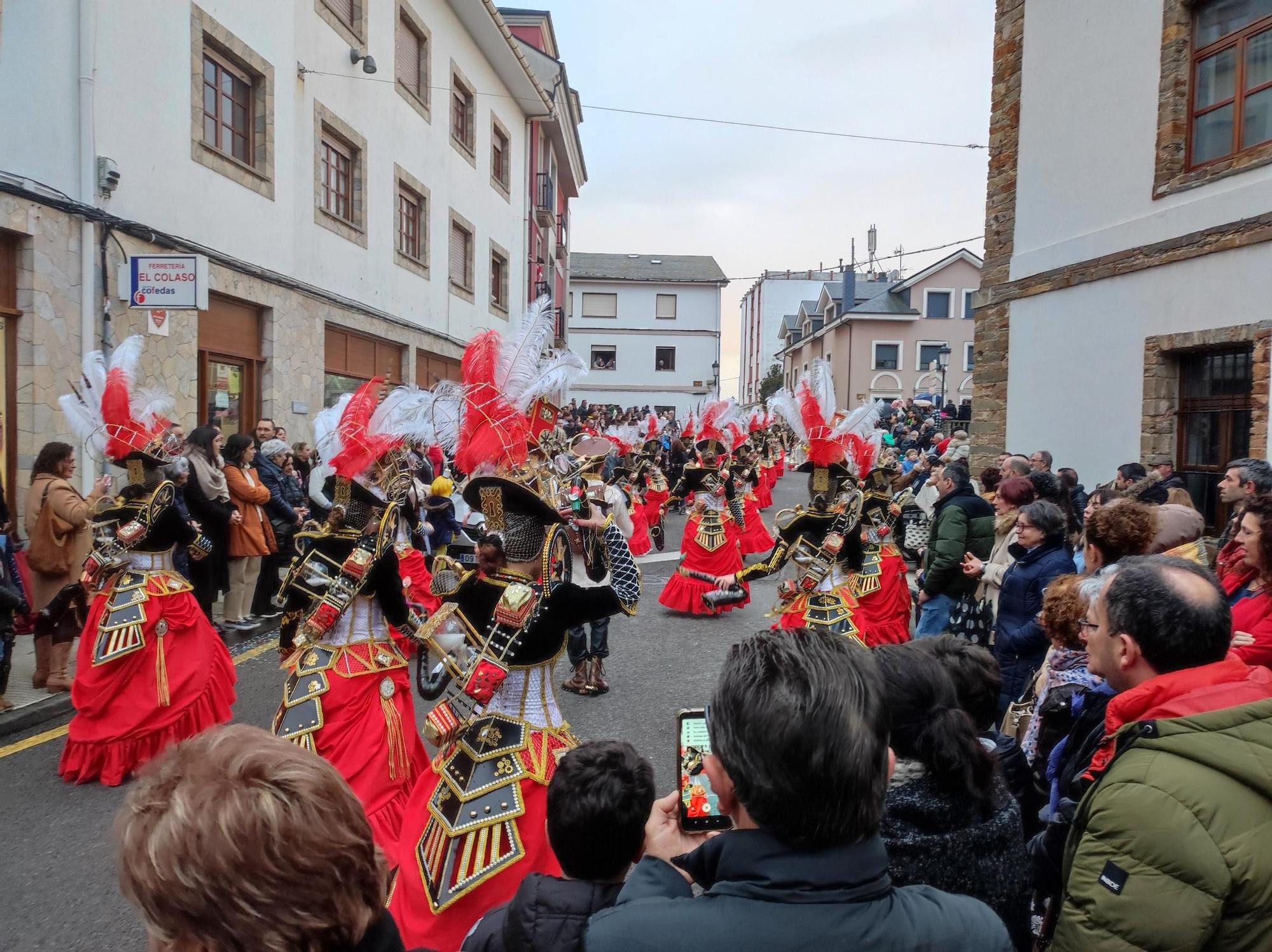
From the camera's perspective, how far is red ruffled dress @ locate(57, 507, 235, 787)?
5055 millimetres

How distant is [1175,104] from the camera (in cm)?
977

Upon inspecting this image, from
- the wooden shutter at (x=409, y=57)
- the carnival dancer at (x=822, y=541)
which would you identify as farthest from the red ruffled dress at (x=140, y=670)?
the wooden shutter at (x=409, y=57)

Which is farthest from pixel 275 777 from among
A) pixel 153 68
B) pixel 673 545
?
pixel 673 545

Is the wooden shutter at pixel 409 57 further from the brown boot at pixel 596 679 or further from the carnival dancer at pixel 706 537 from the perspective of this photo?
the brown boot at pixel 596 679

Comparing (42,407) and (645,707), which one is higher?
(42,407)

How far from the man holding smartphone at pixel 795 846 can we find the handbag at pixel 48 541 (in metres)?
6.47

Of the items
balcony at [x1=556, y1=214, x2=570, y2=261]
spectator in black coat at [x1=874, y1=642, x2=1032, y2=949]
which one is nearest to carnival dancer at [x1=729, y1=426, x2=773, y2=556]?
spectator in black coat at [x1=874, y1=642, x2=1032, y2=949]

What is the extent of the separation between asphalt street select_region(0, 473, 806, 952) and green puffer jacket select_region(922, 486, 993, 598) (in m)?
1.93

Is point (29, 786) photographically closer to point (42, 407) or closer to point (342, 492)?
point (342, 492)

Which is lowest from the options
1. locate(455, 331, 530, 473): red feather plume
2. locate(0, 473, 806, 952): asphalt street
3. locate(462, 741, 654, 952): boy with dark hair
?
locate(0, 473, 806, 952): asphalt street

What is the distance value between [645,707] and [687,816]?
4.75m

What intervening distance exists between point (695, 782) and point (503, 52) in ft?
72.6

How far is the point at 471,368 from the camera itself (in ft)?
13.2

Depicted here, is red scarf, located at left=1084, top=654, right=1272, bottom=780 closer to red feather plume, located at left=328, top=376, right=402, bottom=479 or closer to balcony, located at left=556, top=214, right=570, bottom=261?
red feather plume, located at left=328, top=376, right=402, bottom=479
